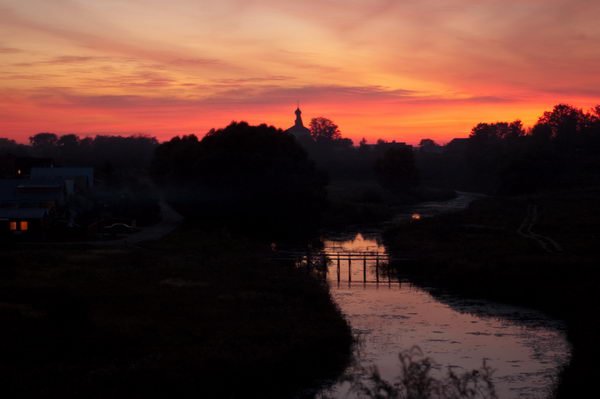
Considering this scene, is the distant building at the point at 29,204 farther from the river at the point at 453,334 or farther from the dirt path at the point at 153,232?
the river at the point at 453,334

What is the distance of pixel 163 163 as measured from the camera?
373ft

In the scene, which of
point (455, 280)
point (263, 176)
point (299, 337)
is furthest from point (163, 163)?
point (299, 337)

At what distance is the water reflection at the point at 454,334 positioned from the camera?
95.8 ft

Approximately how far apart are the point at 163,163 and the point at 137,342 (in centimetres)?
8561

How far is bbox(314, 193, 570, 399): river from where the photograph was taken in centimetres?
2903

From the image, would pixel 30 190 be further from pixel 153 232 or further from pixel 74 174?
pixel 74 174

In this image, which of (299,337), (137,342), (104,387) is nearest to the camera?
(104,387)

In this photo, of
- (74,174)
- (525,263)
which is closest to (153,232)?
(74,174)

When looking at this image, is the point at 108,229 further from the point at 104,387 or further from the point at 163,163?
the point at 104,387

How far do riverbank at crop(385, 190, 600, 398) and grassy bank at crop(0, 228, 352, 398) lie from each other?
1126cm

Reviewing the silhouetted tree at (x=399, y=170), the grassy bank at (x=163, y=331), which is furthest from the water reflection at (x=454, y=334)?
the silhouetted tree at (x=399, y=170)

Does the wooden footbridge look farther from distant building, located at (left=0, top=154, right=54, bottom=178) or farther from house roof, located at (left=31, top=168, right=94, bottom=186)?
distant building, located at (left=0, top=154, right=54, bottom=178)

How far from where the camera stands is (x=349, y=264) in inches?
2205

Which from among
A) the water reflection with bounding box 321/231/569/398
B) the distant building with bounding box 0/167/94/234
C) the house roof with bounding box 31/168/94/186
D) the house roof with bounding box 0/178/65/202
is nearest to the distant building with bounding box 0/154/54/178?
the house roof with bounding box 31/168/94/186
